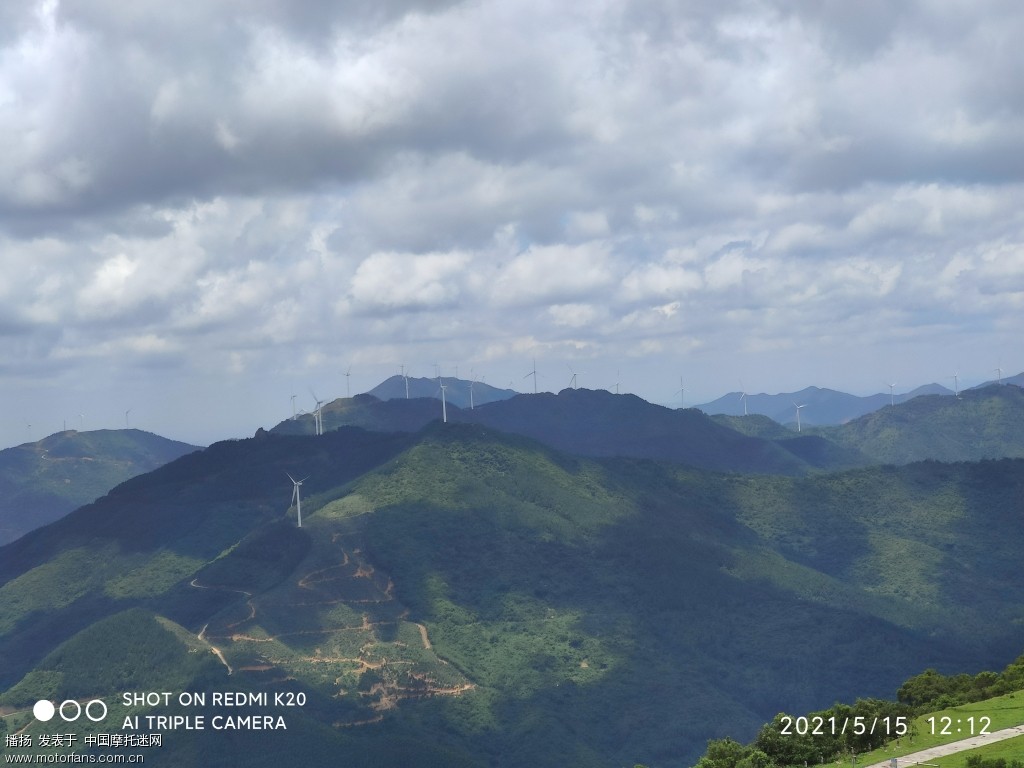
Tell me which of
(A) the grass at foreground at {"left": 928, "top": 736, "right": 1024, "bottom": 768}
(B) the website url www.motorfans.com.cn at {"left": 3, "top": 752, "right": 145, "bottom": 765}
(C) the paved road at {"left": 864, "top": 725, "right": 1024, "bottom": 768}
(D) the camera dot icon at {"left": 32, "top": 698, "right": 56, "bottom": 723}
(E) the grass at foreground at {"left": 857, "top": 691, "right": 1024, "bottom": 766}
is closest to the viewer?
(A) the grass at foreground at {"left": 928, "top": 736, "right": 1024, "bottom": 768}

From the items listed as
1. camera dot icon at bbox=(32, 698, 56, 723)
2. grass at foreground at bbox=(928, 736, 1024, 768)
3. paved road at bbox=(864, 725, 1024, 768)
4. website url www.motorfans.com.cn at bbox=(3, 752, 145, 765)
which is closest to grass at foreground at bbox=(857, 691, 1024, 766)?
grass at foreground at bbox=(928, 736, 1024, 768)

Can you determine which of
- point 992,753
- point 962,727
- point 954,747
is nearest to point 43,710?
point 962,727

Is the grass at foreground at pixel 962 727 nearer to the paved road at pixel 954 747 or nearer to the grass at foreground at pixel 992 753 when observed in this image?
the grass at foreground at pixel 992 753

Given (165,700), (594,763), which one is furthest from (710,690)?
(165,700)

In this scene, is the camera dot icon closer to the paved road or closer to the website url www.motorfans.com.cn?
the website url www.motorfans.com.cn

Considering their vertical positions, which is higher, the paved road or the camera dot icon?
the paved road

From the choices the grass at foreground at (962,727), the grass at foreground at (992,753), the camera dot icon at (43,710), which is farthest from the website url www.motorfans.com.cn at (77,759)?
the grass at foreground at (992,753)

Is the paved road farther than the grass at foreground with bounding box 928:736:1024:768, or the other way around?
the paved road

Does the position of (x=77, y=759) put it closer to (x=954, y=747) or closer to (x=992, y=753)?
(x=954, y=747)
